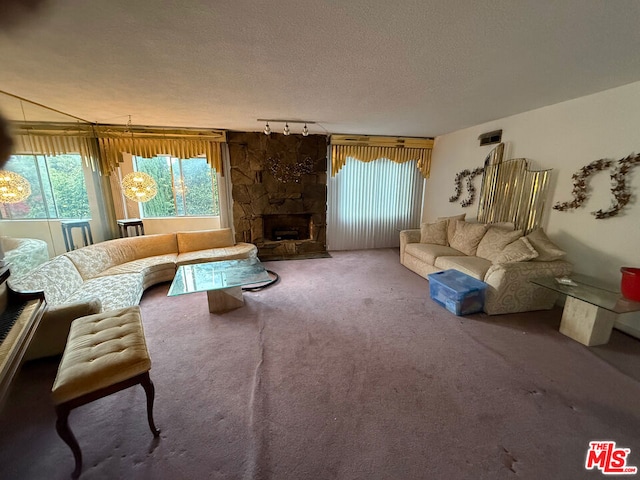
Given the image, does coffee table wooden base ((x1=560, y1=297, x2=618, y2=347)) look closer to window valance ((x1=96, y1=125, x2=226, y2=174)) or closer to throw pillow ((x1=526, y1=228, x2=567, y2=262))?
throw pillow ((x1=526, y1=228, x2=567, y2=262))

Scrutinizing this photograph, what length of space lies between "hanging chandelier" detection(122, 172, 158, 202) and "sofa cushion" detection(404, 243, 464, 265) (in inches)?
154

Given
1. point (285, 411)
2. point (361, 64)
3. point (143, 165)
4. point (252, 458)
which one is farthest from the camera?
point (143, 165)

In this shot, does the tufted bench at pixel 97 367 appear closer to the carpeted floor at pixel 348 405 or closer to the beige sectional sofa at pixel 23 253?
the carpeted floor at pixel 348 405

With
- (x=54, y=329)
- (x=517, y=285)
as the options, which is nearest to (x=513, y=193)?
(x=517, y=285)

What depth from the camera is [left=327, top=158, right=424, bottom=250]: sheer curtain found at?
16.4 feet

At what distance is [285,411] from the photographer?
5.06 ft

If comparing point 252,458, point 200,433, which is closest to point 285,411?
point 252,458

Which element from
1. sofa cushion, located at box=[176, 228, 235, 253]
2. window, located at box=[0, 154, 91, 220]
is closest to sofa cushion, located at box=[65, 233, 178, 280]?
sofa cushion, located at box=[176, 228, 235, 253]

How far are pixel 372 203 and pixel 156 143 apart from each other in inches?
157

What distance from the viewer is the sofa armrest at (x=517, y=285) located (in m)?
2.57

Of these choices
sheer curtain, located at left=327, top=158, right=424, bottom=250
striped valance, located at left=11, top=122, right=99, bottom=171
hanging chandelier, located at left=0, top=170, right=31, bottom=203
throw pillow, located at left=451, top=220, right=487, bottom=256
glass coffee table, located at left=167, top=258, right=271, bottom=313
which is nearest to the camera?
hanging chandelier, located at left=0, top=170, right=31, bottom=203

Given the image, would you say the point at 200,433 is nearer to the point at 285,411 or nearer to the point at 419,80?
the point at 285,411

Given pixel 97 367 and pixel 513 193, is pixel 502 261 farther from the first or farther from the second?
pixel 97 367

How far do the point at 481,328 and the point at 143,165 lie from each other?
5412 mm
